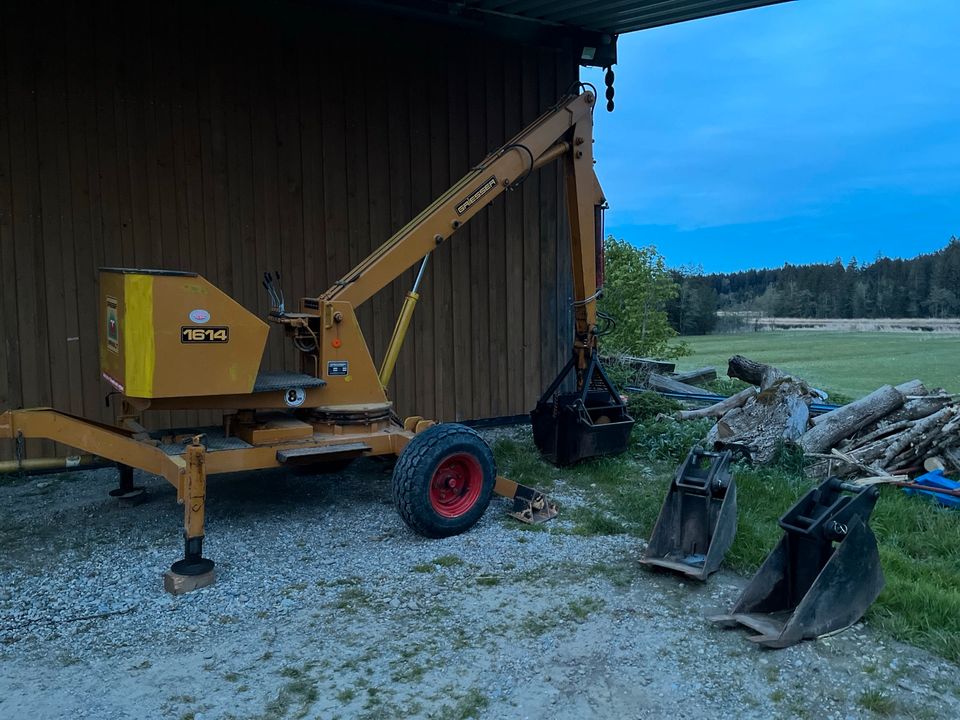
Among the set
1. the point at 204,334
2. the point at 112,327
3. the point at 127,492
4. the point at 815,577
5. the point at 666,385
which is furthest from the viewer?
the point at 666,385

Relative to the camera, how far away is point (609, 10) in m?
8.19

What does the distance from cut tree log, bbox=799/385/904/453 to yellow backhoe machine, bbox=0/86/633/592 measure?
66.3 inches

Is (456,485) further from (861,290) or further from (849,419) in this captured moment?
(861,290)

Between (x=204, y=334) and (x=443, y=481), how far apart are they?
1790 millimetres

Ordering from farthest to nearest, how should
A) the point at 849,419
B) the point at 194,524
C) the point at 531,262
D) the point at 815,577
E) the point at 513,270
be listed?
the point at 531,262
the point at 513,270
the point at 849,419
the point at 194,524
the point at 815,577

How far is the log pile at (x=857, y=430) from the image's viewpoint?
21.5 feet

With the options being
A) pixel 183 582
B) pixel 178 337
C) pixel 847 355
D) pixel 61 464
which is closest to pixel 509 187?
pixel 178 337

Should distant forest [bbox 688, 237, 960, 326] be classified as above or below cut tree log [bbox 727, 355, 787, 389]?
above

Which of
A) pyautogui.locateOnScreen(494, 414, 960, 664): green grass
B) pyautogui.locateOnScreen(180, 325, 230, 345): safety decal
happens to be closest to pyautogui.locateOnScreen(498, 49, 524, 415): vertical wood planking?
pyautogui.locateOnScreen(494, 414, 960, 664): green grass

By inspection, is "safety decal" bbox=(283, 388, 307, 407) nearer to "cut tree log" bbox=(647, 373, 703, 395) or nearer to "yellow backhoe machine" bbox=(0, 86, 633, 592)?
"yellow backhoe machine" bbox=(0, 86, 633, 592)

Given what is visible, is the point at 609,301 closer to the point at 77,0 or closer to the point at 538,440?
the point at 538,440

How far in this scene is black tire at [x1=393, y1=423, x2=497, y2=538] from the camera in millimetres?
5008

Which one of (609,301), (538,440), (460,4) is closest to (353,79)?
(460,4)

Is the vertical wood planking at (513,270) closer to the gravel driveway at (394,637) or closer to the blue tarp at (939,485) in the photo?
the gravel driveway at (394,637)
